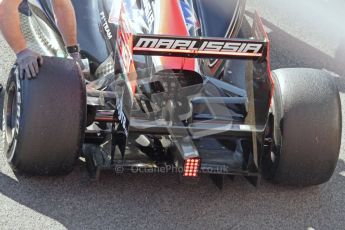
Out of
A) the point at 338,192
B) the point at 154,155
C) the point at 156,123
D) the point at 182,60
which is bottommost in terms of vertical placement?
the point at 338,192

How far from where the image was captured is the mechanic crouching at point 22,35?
4223 millimetres

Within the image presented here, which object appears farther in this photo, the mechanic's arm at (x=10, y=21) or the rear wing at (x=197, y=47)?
the mechanic's arm at (x=10, y=21)

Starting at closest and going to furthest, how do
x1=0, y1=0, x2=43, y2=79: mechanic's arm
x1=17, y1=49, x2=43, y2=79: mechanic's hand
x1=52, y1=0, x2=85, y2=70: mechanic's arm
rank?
x1=17, y1=49, x2=43, y2=79: mechanic's hand, x1=0, y1=0, x2=43, y2=79: mechanic's arm, x1=52, y1=0, x2=85, y2=70: mechanic's arm

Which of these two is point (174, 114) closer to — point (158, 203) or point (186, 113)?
point (186, 113)

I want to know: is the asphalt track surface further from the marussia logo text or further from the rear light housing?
the marussia logo text

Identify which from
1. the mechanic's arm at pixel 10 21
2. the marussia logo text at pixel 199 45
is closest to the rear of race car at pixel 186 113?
the marussia logo text at pixel 199 45

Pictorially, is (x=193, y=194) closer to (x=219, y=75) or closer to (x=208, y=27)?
(x=219, y=75)

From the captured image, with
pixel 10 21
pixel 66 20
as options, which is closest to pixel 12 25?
pixel 10 21

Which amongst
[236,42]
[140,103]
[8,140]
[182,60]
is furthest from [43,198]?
[236,42]

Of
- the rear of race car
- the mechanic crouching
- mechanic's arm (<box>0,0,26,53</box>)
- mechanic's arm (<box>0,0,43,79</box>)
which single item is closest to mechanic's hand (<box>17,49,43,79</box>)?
the mechanic crouching

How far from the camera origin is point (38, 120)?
13.6 ft

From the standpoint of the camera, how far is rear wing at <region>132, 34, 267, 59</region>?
4070 millimetres

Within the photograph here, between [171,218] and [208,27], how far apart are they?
5.68 ft

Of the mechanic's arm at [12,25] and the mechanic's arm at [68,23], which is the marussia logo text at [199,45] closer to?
the mechanic's arm at [12,25]
